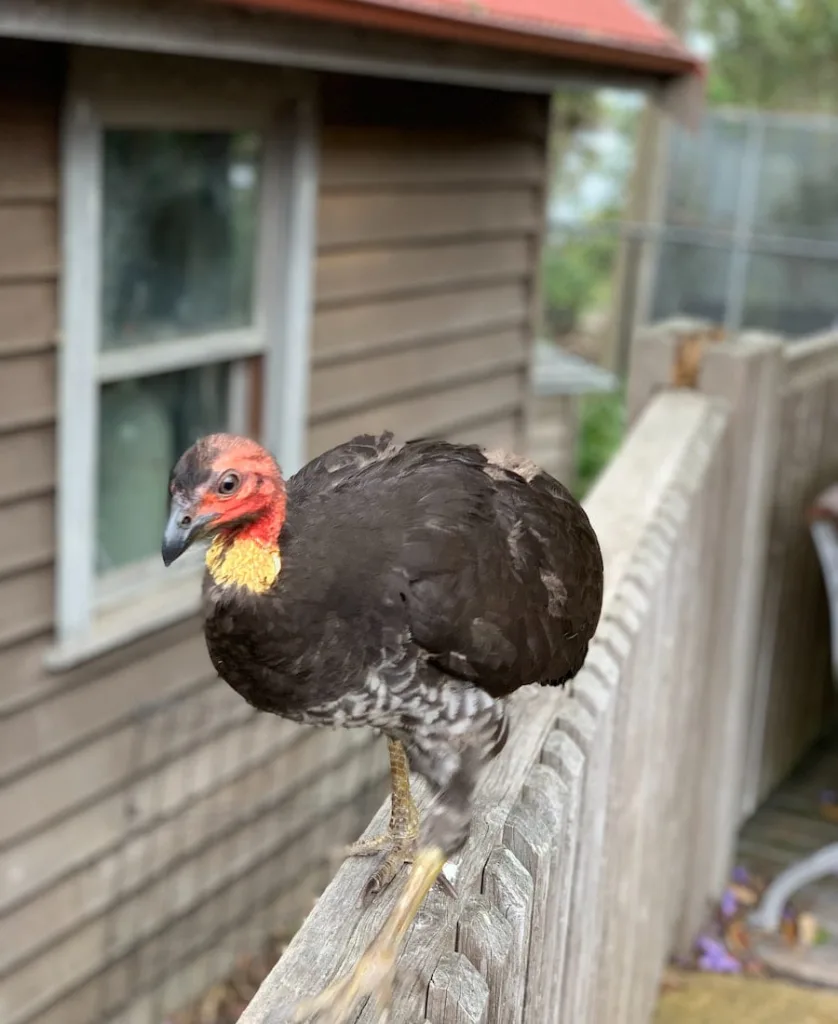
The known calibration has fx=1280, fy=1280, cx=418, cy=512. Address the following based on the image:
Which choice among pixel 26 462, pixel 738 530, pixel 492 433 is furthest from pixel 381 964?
pixel 492 433

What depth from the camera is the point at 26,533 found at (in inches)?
137

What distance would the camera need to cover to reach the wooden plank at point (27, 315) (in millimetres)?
3248

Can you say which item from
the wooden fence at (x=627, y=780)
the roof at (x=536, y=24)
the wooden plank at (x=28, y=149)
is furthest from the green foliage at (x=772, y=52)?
the wooden plank at (x=28, y=149)

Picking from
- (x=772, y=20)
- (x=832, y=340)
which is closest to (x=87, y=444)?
(x=832, y=340)

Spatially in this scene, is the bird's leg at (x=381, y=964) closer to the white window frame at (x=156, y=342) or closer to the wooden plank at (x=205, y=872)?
the white window frame at (x=156, y=342)

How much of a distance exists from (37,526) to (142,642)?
2.11 ft

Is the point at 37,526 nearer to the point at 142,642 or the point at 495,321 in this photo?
the point at 142,642

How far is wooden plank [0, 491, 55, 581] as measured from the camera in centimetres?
340

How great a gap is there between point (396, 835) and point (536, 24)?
3017mm

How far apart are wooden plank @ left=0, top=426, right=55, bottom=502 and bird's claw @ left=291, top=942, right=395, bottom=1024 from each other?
2315 millimetres

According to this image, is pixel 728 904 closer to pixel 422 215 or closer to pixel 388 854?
pixel 388 854

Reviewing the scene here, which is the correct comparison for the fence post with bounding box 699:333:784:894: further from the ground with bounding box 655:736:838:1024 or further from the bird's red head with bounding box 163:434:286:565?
the bird's red head with bounding box 163:434:286:565

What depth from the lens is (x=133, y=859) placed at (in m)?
4.16

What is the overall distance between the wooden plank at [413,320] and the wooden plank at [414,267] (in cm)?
5
